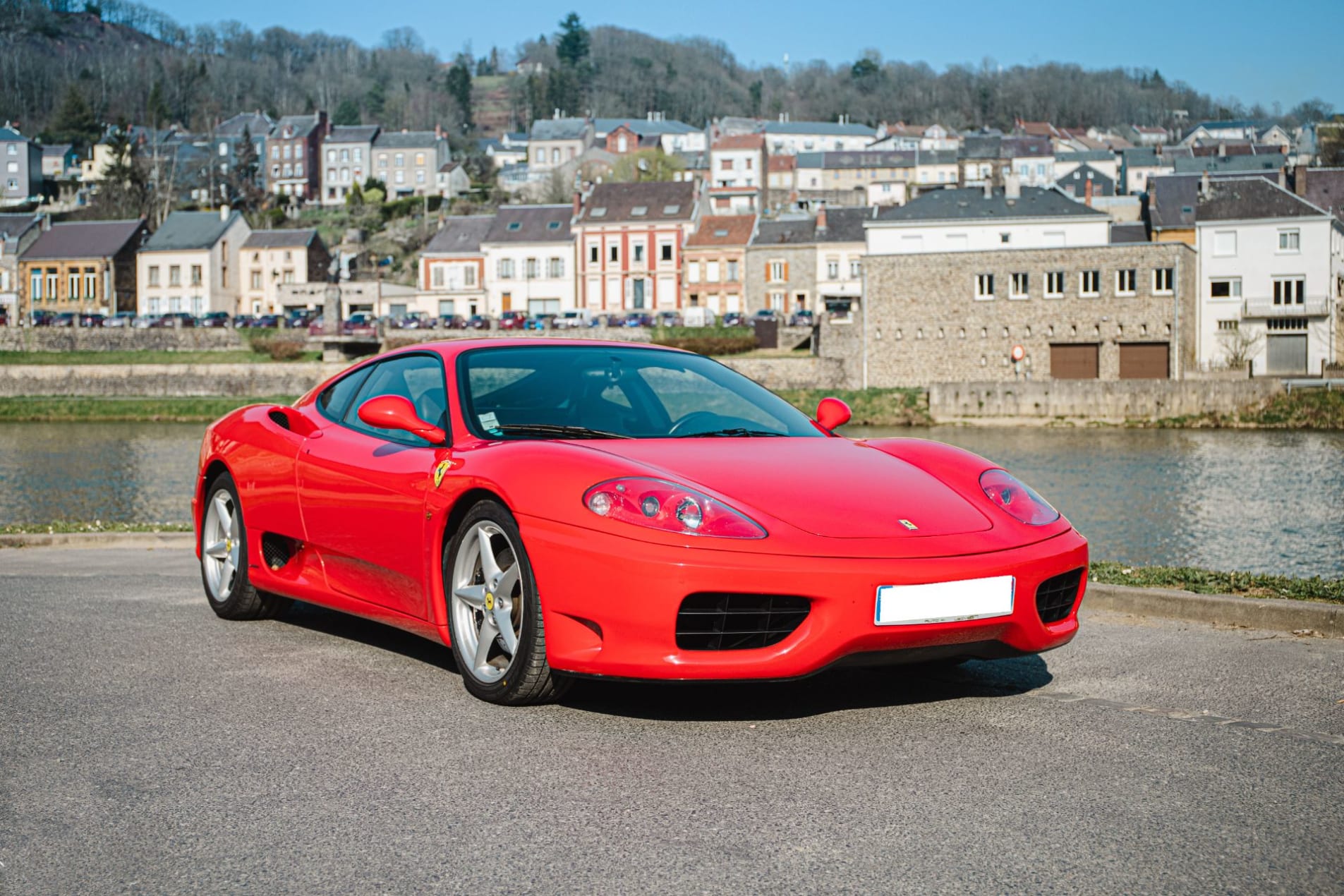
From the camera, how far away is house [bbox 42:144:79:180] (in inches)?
6127

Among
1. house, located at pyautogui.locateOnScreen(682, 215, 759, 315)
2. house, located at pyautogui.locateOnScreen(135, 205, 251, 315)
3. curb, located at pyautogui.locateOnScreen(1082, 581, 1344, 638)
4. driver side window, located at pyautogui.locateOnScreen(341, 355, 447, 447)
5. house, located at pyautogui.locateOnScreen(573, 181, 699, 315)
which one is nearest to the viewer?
driver side window, located at pyautogui.locateOnScreen(341, 355, 447, 447)

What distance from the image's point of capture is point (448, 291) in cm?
9188

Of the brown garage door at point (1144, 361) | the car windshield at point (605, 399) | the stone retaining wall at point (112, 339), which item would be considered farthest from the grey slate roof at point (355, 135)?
the car windshield at point (605, 399)

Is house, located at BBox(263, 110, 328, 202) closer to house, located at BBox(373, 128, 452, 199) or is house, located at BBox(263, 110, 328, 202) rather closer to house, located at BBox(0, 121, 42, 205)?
house, located at BBox(373, 128, 452, 199)

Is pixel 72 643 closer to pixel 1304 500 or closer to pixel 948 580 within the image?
pixel 948 580

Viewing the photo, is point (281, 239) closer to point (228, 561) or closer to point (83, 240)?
point (83, 240)

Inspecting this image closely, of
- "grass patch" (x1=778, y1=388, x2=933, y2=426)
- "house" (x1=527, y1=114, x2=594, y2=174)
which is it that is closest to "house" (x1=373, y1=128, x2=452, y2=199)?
"house" (x1=527, y1=114, x2=594, y2=174)

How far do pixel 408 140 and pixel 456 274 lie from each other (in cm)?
6478

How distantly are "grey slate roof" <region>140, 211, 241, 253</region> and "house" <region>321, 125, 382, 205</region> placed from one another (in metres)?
53.7

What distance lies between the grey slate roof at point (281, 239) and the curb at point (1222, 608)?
314ft

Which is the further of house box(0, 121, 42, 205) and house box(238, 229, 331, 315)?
house box(0, 121, 42, 205)

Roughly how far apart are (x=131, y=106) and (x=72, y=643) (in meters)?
199

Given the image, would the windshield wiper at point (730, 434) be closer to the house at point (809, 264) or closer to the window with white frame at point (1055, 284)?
the window with white frame at point (1055, 284)

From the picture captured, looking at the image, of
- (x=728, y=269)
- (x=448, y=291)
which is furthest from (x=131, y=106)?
(x=728, y=269)
